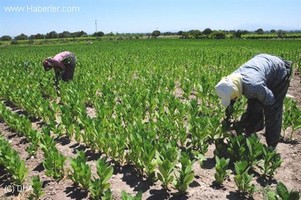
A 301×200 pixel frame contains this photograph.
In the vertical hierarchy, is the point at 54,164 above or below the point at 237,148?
below

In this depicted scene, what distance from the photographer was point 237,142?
4.47m

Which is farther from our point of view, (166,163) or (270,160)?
(270,160)

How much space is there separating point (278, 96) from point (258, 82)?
0.79 m

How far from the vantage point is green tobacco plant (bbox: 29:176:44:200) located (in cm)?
403

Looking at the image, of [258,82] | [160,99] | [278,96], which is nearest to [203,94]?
[160,99]

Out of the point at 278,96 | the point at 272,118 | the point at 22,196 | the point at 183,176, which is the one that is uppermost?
the point at 278,96

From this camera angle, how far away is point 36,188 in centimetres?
406

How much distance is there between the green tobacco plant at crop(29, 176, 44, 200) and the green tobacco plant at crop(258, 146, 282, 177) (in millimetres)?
2805

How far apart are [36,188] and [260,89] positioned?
2942mm

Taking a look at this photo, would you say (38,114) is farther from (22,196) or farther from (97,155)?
(22,196)

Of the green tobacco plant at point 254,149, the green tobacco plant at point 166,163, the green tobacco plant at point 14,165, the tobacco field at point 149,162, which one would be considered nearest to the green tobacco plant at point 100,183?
the tobacco field at point 149,162

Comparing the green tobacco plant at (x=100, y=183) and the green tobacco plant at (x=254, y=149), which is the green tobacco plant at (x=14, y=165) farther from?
the green tobacco plant at (x=254, y=149)

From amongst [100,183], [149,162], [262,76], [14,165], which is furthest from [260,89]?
[14,165]

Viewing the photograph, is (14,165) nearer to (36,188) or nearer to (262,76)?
(36,188)
